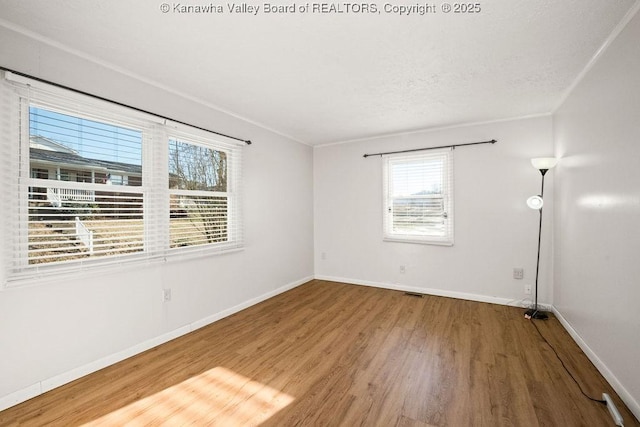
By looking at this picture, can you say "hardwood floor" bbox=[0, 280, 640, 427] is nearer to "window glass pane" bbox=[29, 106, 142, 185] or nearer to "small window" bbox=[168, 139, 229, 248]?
"small window" bbox=[168, 139, 229, 248]

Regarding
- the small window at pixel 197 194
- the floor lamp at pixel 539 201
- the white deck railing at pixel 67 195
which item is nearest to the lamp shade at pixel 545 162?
the floor lamp at pixel 539 201

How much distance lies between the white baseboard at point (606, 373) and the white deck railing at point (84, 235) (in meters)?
3.90

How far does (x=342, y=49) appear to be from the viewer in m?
2.05

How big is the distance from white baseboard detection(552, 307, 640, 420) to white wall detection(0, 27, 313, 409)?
3.46m

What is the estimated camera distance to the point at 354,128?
4.05 meters

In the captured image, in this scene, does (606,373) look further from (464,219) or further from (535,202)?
(464,219)

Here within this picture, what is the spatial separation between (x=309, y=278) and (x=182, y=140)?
310 centimetres

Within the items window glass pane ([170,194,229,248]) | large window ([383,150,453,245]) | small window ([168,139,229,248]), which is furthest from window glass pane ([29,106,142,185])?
large window ([383,150,453,245])

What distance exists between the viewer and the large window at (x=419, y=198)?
13.2 feet

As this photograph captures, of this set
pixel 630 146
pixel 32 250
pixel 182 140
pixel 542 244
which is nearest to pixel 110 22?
pixel 182 140

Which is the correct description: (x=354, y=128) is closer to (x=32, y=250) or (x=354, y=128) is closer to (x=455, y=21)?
(x=455, y=21)

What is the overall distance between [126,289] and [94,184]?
36.5 inches

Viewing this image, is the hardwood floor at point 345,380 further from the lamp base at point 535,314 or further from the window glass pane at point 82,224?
the window glass pane at point 82,224

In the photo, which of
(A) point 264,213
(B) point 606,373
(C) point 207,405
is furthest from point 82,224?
(B) point 606,373
